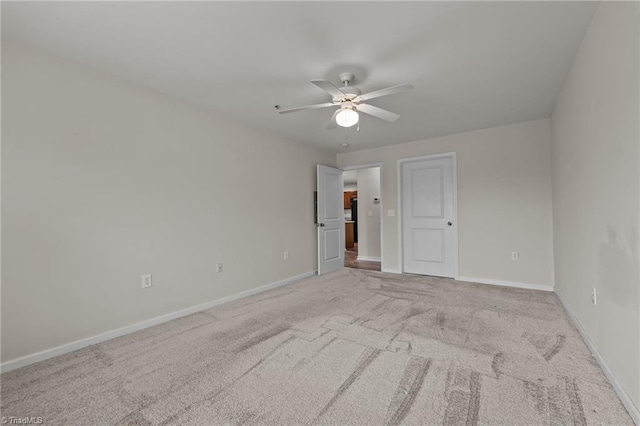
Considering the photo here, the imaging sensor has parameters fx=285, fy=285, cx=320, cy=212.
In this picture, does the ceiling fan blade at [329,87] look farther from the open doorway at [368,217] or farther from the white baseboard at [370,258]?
the white baseboard at [370,258]

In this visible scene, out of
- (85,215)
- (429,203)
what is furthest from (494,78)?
(85,215)

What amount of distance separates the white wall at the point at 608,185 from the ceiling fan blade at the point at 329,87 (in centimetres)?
161

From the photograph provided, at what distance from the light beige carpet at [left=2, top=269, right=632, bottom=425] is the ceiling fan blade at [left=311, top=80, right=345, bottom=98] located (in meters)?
2.00

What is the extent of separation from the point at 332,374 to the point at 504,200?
3686mm

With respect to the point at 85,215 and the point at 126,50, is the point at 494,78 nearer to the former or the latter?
the point at 126,50

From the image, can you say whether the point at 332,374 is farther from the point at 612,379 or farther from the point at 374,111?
the point at 374,111

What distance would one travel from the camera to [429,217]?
4852 mm

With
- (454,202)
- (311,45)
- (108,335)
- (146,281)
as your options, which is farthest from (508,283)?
(108,335)

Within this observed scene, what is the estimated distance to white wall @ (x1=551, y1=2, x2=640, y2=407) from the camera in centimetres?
141

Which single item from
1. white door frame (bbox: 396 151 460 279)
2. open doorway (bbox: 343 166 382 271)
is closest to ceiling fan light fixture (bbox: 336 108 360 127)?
white door frame (bbox: 396 151 460 279)

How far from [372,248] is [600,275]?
15.8 feet

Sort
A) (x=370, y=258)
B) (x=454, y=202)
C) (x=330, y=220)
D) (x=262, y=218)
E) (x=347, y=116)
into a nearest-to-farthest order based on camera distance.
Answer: (x=347, y=116)
(x=262, y=218)
(x=454, y=202)
(x=330, y=220)
(x=370, y=258)

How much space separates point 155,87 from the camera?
9.16ft

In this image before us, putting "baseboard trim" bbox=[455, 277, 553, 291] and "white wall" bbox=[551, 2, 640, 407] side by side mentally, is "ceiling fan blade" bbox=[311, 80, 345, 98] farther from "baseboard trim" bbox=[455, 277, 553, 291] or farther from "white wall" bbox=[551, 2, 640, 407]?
"baseboard trim" bbox=[455, 277, 553, 291]
